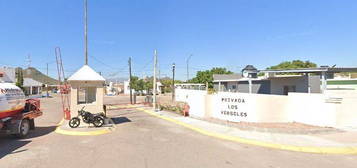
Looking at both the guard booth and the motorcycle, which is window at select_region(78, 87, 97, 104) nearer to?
the guard booth

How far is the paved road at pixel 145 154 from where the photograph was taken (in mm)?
6340

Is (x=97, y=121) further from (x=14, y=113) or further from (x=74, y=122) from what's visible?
(x=14, y=113)

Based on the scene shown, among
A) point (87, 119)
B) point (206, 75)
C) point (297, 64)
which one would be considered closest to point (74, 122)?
point (87, 119)

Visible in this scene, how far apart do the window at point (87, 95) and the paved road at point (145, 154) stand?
3.68 metres

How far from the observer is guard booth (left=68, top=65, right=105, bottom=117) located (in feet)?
40.4

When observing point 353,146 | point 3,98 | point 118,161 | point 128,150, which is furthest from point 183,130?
point 3,98

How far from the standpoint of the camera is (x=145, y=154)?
7207 millimetres

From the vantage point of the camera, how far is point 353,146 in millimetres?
7941

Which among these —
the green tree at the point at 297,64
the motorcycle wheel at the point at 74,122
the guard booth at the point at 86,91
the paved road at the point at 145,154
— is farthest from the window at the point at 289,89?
the green tree at the point at 297,64

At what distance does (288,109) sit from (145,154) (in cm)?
891

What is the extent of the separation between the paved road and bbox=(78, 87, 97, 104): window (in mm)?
3676

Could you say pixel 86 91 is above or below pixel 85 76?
below

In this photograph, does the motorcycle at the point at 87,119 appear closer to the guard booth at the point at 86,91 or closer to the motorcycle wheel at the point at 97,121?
the motorcycle wheel at the point at 97,121

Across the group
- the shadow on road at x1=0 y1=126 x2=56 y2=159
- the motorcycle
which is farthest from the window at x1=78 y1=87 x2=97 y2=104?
the shadow on road at x1=0 y1=126 x2=56 y2=159
